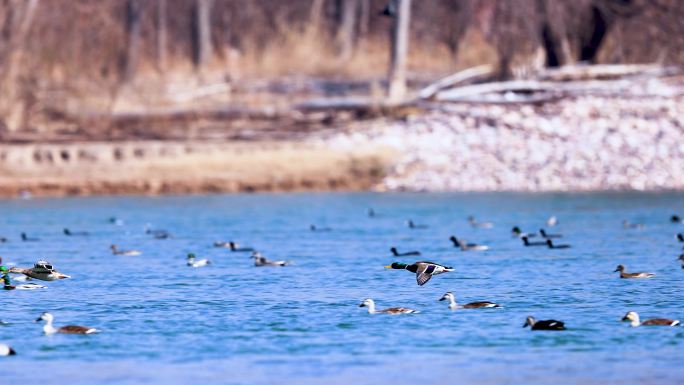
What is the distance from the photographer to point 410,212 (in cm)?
3619

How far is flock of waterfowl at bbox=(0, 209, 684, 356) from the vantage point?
1811 centimetres

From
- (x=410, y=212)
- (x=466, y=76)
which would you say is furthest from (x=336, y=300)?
(x=466, y=76)

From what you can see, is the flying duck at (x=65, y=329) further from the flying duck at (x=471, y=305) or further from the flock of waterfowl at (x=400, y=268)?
the flying duck at (x=471, y=305)

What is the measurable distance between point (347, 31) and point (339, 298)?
36.5 metres

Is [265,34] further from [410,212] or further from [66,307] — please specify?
[66,307]

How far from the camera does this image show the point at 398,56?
1839 inches

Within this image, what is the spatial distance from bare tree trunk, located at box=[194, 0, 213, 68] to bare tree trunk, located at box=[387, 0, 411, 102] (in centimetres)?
1129

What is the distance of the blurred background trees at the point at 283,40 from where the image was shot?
4688cm

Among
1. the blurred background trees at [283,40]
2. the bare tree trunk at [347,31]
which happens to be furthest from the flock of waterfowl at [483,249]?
the bare tree trunk at [347,31]

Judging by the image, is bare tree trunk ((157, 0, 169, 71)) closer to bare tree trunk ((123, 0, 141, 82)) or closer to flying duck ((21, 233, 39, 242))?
bare tree trunk ((123, 0, 141, 82))

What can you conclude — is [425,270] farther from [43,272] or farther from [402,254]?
[43,272]

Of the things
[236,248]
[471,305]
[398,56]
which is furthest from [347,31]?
[471,305]

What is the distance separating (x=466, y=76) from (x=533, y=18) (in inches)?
176

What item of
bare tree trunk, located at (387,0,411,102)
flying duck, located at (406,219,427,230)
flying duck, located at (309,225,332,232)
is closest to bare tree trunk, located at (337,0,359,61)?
bare tree trunk, located at (387,0,411,102)
